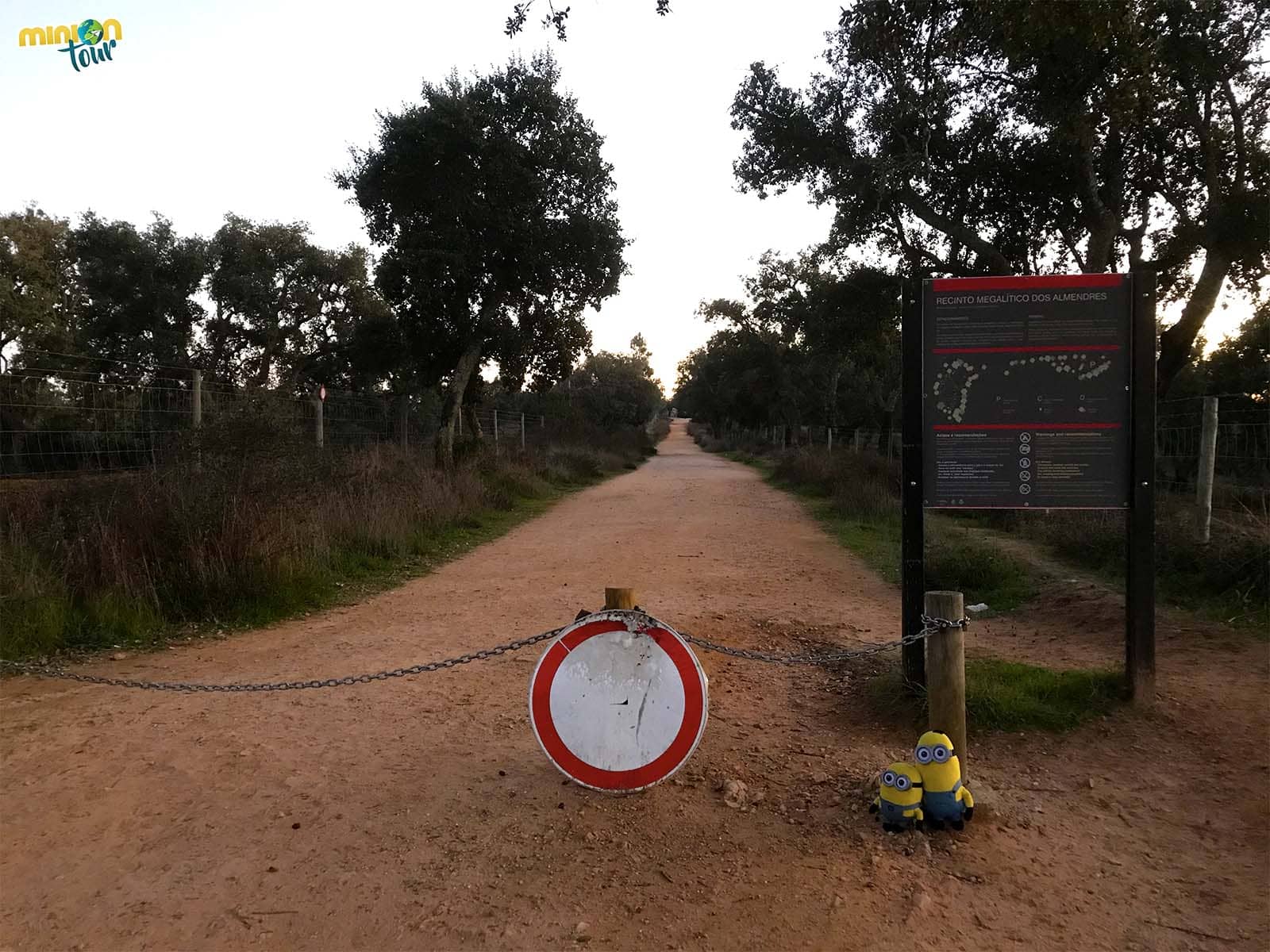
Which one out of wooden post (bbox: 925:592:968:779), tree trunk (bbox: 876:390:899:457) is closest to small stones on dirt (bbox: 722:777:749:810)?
wooden post (bbox: 925:592:968:779)

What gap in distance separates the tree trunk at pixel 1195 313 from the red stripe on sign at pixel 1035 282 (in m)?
9.96

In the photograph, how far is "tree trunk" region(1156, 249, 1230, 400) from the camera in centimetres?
1329

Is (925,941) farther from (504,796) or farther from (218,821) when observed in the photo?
(218,821)

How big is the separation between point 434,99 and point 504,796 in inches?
644

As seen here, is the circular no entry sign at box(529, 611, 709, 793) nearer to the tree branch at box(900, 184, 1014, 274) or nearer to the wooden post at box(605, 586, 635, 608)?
the wooden post at box(605, 586, 635, 608)

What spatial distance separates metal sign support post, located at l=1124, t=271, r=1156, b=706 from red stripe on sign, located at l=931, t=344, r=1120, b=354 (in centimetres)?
16

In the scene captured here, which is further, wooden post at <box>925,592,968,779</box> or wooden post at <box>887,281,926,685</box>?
wooden post at <box>887,281,926,685</box>

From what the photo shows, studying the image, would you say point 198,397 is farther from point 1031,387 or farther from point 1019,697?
point 1019,697

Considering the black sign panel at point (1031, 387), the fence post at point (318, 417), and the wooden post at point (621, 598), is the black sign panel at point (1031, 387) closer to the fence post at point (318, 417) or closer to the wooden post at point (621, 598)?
the wooden post at point (621, 598)

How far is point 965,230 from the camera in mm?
14805

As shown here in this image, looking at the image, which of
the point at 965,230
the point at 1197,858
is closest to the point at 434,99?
the point at 965,230

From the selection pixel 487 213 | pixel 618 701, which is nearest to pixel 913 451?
pixel 618 701

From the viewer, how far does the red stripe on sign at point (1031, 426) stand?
4656mm

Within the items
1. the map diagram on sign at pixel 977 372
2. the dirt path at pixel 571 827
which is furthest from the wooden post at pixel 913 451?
the dirt path at pixel 571 827
